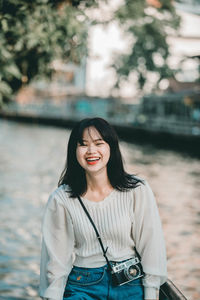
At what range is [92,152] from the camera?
99.1 inches

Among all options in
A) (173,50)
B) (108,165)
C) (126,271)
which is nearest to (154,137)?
(173,50)

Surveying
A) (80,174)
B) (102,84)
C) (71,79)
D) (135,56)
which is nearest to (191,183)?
(80,174)

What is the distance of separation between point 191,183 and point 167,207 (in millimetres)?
4786

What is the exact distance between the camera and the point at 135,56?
154 feet

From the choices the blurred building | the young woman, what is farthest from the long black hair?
the blurred building

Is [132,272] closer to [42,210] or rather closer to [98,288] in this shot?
[98,288]

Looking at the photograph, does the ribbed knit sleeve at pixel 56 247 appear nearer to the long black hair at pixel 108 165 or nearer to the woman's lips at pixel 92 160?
the long black hair at pixel 108 165

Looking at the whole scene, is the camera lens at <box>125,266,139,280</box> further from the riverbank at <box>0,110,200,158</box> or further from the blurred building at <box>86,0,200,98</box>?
the blurred building at <box>86,0,200,98</box>

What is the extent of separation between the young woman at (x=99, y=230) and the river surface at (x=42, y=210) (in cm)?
321

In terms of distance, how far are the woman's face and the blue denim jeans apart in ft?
1.70

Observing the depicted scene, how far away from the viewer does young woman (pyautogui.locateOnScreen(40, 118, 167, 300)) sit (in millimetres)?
2439

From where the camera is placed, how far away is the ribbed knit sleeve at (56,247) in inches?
98.3

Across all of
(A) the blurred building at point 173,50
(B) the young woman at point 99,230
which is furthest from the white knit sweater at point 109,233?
(A) the blurred building at point 173,50

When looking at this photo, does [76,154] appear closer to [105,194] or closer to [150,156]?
[105,194]
